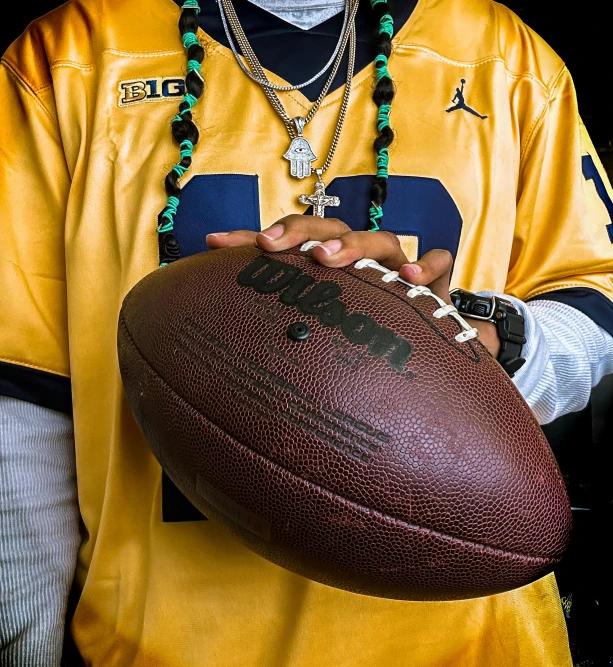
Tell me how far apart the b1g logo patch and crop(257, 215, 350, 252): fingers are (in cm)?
36

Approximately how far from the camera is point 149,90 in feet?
2.98

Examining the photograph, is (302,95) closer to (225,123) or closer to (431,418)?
(225,123)

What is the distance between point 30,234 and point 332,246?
1.74 feet

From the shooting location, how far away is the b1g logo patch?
35.6 inches

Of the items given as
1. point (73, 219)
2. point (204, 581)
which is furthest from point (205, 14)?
point (204, 581)

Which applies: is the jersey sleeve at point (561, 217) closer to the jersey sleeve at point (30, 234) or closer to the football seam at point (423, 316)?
the football seam at point (423, 316)

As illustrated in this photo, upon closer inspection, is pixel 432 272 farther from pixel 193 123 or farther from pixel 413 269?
pixel 193 123

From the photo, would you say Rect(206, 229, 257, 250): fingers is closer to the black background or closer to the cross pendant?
the cross pendant

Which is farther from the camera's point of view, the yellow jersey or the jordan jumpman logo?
the jordan jumpman logo

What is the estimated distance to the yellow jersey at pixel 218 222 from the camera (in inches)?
33.2

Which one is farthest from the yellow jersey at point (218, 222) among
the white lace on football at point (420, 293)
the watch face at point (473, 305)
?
the white lace on football at point (420, 293)

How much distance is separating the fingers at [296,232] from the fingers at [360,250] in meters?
0.03

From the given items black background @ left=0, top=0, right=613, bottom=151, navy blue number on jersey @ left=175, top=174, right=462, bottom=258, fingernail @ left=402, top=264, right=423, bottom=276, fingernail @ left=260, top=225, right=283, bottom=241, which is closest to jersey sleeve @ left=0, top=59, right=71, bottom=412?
navy blue number on jersey @ left=175, top=174, right=462, bottom=258

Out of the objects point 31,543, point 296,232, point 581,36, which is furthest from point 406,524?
point 581,36
